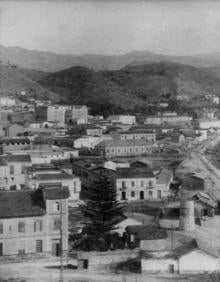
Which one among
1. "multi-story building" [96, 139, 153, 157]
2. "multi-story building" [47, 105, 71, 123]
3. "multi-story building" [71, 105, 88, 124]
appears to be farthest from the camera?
"multi-story building" [71, 105, 88, 124]

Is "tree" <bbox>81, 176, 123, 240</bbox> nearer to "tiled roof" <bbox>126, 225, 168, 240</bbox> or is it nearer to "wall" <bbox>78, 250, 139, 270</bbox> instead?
"tiled roof" <bbox>126, 225, 168, 240</bbox>

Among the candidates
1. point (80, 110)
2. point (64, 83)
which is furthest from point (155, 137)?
point (64, 83)

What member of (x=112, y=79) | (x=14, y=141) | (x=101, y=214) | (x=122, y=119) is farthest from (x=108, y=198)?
(x=112, y=79)

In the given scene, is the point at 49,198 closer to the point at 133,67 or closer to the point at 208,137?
the point at 208,137

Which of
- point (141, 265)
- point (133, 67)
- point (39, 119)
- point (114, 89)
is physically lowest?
point (141, 265)

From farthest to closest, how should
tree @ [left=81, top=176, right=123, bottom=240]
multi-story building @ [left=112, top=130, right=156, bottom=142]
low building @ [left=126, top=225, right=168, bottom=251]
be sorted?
multi-story building @ [left=112, top=130, right=156, bottom=142], tree @ [left=81, top=176, right=123, bottom=240], low building @ [left=126, top=225, right=168, bottom=251]

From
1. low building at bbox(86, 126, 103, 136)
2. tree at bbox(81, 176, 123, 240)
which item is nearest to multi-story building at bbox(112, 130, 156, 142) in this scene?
low building at bbox(86, 126, 103, 136)
